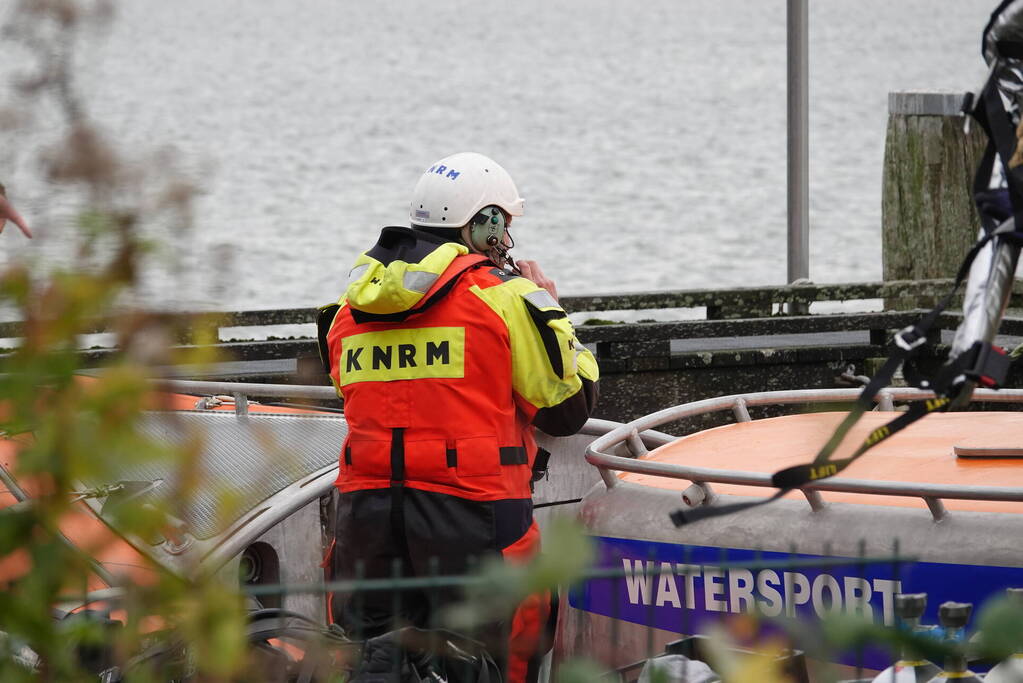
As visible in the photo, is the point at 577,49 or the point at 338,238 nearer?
the point at 338,238

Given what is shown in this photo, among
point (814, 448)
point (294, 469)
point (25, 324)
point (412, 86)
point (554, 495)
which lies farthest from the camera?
point (412, 86)

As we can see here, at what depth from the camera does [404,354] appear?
16.6 feet

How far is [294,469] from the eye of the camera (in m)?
1.78

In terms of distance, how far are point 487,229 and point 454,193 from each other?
0.55ft

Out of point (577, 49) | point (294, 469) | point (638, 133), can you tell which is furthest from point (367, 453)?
point (577, 49)

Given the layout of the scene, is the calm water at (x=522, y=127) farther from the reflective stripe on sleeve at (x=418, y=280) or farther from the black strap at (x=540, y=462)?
the black strap at (x=540, y=462)

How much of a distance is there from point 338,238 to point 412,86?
41.8 metres

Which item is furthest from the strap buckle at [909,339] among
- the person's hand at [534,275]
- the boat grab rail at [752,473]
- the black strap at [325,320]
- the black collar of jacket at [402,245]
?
the black strap at [325,320]

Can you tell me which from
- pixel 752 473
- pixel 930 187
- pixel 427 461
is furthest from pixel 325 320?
pixel 930 187

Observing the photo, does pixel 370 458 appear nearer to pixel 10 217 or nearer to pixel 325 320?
pixel 325 320

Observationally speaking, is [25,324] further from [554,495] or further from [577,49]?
[577,49]

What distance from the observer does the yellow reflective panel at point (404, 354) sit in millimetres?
4996

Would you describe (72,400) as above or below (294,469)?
above

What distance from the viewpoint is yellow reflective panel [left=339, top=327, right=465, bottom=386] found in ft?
16.4
